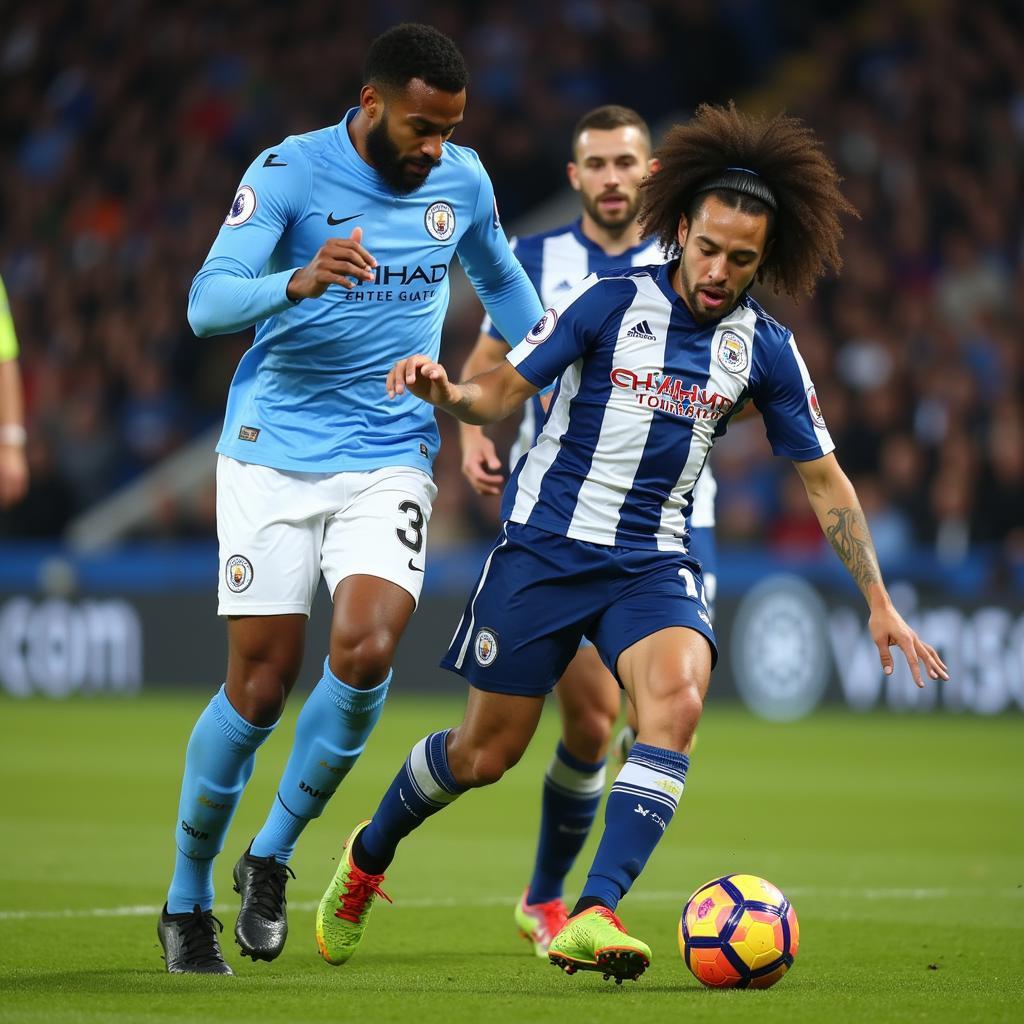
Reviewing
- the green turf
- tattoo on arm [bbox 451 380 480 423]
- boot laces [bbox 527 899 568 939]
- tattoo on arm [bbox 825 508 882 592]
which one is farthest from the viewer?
boot laces [bbox 527 899 568 939]

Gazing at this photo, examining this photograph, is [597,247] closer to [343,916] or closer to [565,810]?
[565,810]

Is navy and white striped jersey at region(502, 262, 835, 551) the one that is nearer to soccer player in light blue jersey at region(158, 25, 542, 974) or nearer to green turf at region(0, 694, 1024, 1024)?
soccer player in light blue jersey at region(158, 25, 542, 974)

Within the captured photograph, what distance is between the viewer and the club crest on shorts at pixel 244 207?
218 inches

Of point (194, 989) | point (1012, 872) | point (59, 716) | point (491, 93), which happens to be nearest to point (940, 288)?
point (491, 93)

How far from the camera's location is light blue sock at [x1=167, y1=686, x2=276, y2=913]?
5.65 meters

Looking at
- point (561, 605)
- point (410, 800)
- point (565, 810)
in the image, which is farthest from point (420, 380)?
point (565, 810)

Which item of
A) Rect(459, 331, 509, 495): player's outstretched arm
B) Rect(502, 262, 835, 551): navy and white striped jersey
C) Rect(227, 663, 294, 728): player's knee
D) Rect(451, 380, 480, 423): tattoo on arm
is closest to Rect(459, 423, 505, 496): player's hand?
Rect(459, 331, 509, 495): player's outstretched arm

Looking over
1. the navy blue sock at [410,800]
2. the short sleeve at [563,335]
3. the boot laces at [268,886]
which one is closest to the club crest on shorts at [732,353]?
the short sleeve at [563,335]

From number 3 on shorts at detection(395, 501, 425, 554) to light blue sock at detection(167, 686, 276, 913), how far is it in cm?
69

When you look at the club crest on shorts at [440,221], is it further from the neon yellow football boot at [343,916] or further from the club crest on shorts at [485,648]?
the neon yellow football boot at [343,916]

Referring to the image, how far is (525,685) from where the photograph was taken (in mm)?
5520

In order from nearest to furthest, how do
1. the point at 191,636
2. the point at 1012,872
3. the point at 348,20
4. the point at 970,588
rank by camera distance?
the point at 1012,872, the point at 970,588, the point at 191,636, the point at 348,20

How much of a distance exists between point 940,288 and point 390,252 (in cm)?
1227

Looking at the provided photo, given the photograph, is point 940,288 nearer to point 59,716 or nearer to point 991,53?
point 991,53
